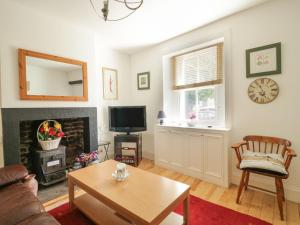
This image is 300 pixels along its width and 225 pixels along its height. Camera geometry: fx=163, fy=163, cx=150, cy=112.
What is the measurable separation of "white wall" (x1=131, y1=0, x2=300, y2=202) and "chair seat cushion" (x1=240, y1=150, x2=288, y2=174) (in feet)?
1.23

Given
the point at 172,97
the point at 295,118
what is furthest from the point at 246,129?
the point at 172,97

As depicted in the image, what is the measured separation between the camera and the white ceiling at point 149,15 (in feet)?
6.77

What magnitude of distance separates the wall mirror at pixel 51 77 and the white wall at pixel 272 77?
2051 mm

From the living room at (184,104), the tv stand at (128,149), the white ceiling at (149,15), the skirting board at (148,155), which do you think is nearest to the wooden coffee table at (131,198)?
the living room at (184,104)

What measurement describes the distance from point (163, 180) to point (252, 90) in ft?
5.59

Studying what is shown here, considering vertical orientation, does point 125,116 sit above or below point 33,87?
below

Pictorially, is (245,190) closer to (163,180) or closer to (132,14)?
(163,180)

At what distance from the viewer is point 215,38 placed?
2557 mm

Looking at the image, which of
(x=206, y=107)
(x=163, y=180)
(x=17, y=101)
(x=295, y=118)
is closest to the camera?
(x=163, y=180)

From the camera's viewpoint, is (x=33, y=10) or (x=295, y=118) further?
(x=33, y=10)

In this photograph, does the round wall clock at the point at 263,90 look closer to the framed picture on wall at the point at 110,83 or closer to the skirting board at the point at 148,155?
the skirting board at the point at 148,155

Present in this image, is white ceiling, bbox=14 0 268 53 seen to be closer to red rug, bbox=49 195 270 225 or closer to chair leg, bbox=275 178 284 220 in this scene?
chair leg, bbox=275 178 284 220

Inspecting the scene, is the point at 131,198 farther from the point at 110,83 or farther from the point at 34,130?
the point at 110,83

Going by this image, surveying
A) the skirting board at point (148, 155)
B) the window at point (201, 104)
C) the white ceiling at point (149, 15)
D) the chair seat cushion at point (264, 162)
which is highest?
the white ceiling at point (149, 15)
